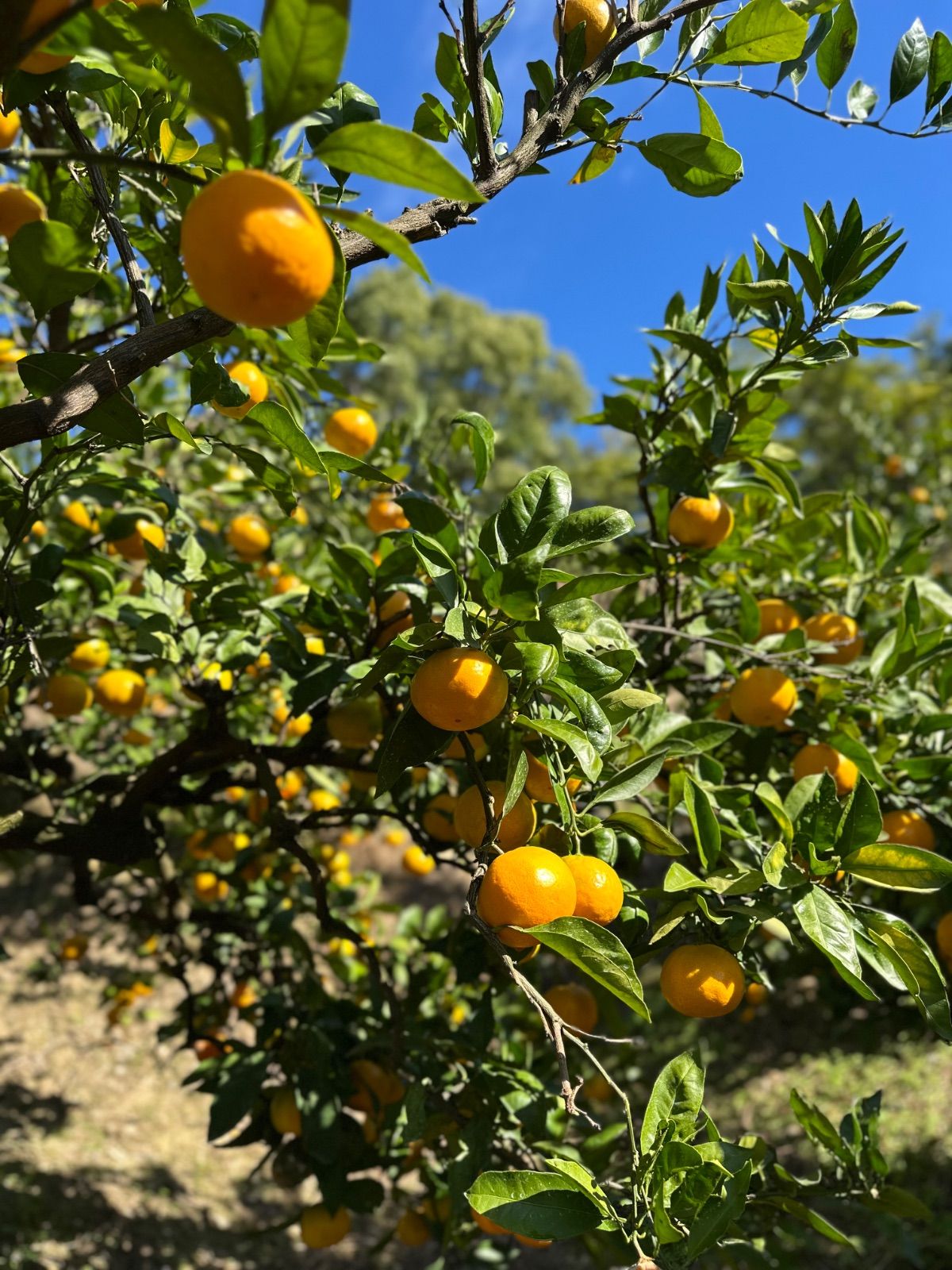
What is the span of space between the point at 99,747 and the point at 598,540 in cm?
216

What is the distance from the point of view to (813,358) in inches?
44.6

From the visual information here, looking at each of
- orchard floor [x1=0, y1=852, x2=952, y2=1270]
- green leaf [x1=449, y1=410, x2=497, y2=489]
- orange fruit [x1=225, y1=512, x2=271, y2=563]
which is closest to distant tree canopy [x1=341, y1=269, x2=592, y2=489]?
orchard floor [x1=0, y1=852, x2=952, y2=1270]

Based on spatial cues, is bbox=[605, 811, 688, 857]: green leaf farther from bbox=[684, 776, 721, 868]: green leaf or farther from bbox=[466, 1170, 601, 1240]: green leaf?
bbox=[466, 1170, 601, 1240]: green leaf

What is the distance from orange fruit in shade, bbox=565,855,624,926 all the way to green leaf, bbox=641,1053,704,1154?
0.72 ft

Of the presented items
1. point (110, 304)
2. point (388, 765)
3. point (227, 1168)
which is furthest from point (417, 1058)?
point (227, 1168)

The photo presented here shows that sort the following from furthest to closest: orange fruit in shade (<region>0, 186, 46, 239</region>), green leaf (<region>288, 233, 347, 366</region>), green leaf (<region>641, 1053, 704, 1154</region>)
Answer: orange fruit in shade (<region>0, 186, 46, 239</region>), green leaf (<region>641, 1053, 704, 1154</region>), green leaf (<region>288, 233, 347, 366</region>)

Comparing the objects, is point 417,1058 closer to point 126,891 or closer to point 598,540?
point 598,540

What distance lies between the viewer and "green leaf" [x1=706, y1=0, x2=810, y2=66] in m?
0.88

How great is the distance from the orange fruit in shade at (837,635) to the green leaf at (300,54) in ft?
4.11

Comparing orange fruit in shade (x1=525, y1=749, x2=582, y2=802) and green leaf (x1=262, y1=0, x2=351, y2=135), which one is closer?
green leaf (x1=262, y1=0, x2=351, y2=135)

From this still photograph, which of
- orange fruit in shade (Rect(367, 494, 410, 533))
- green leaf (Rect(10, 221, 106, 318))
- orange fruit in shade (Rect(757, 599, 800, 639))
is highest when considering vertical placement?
orange fruit in shade (Rect(367, 494, 410, 533))

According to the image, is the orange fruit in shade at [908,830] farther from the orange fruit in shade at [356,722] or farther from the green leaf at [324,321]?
the green leaf at [324,321]

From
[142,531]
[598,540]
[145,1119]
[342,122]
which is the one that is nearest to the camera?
[342,122]

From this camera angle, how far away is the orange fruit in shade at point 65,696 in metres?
1.60
